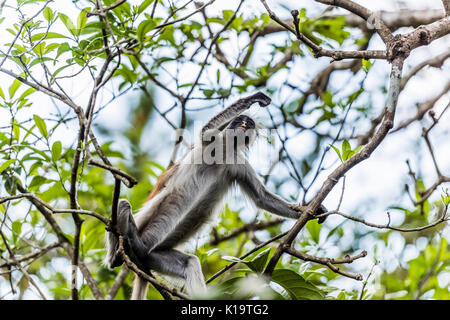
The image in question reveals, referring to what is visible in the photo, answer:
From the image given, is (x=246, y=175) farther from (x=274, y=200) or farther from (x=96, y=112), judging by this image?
(x=96, y=112)

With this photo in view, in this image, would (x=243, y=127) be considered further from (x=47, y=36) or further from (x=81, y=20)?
(x=47, y=36)

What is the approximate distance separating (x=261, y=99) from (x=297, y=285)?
151 centimetres

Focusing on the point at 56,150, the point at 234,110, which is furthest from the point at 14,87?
the point at 234,110

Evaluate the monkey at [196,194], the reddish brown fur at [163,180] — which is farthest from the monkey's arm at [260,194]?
Result: the reddish brown fur at [163,180]

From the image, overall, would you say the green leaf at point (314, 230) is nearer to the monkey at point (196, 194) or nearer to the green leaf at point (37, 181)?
the monkey at point (196, 194)

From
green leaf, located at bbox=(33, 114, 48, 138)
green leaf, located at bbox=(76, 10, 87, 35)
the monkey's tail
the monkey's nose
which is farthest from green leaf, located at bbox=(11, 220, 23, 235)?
the monkey's nose

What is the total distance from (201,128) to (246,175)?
56 centimetres

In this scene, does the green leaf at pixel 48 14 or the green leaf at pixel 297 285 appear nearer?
the green leaf at pixel 297 285

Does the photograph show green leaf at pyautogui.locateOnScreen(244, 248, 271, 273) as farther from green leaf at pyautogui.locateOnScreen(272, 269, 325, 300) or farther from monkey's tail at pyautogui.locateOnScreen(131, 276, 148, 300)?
monkey's tail at pyautogui.locateOnScreen(131, 276, 148, 300)

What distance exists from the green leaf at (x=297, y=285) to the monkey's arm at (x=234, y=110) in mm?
1402

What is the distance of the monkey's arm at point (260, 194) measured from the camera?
14.1 ft

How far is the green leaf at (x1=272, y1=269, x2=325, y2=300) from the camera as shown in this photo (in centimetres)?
312

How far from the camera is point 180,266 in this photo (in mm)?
4160
